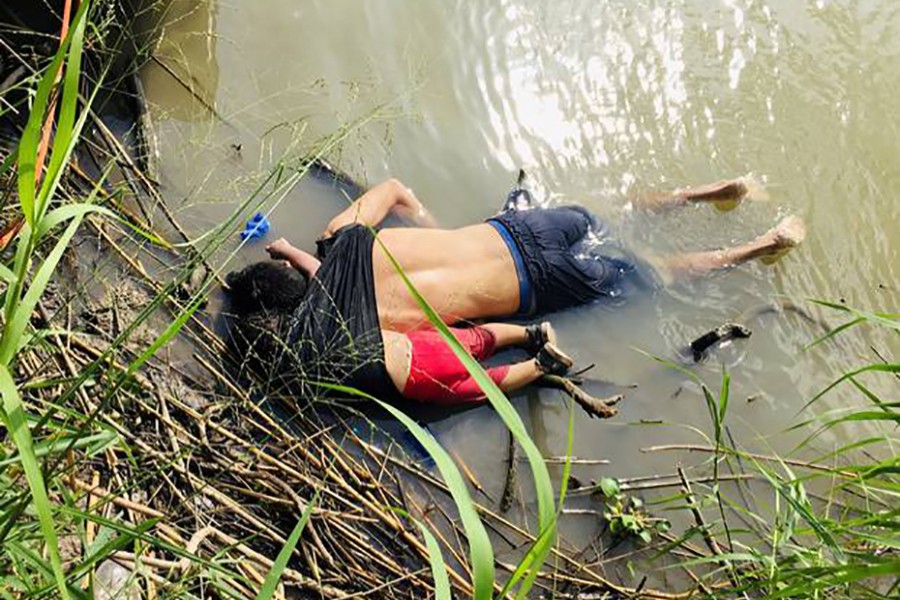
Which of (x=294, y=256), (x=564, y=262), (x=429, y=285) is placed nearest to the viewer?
(x=429, y=285)

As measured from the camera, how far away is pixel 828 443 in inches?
154

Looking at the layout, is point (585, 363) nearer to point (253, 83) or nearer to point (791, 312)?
point (791, 312)

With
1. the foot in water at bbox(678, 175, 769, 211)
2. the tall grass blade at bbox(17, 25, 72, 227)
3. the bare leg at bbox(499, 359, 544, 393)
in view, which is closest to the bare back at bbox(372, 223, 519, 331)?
the bare leg at bbox(499, 359, 544, 393)

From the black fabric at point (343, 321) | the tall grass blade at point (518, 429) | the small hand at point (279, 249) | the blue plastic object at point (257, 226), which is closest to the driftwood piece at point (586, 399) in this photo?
the black fabric at point (343, 321)

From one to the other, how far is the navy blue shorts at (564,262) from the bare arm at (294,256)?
0.95 meters

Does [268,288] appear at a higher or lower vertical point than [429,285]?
higher

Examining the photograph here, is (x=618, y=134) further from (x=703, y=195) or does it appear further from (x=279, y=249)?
(x=279, y=249)

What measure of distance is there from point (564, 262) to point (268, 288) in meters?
1.49

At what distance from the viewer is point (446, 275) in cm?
376

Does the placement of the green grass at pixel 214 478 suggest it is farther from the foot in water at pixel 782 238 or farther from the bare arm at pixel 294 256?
Answer: the foot in water at pixel 782 238

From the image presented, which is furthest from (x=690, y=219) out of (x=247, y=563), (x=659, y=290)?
(x=247, y=563)

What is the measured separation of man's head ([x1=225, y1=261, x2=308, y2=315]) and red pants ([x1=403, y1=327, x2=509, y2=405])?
1.87ft

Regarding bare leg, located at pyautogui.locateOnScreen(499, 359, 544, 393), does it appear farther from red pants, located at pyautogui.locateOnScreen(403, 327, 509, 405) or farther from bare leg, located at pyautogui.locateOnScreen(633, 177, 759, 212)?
bare leg, located at pyautogui.locateOnScreen(633, 177, 759, 212)

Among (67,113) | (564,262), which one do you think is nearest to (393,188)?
(564,262)
